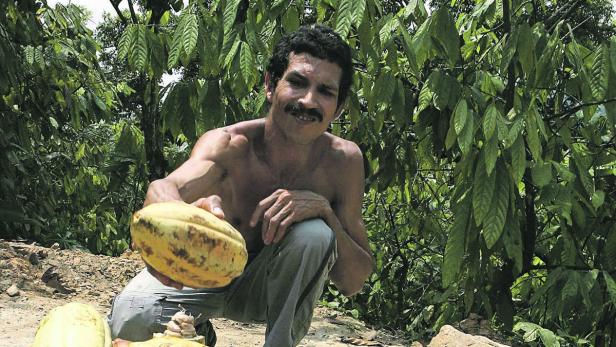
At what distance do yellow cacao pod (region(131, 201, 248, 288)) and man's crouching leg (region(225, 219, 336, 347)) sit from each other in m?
0.49

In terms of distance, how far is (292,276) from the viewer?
6.95ft

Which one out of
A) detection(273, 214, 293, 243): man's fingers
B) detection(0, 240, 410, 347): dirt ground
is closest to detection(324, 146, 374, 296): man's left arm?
detection(273, 214, 293, 243): man's fingers

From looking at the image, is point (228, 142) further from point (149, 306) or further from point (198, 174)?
point (149, 306)

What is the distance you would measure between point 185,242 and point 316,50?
907 mm

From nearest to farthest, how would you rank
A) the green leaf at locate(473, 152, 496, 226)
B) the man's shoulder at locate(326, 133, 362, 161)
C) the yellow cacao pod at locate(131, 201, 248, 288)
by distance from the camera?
1. the yellow cacao pod at locate(131, 201, 248, 288)
2. the man's shoulder at locate(326, 133, 362, 161)
3. the green leaf at locate(473, 152, 496, 226)

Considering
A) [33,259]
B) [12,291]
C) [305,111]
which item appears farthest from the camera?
[33,259]

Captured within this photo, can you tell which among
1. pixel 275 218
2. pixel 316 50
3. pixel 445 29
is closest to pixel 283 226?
pixel 275 218

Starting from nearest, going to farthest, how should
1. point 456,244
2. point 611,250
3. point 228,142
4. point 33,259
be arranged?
point 228,142 → point 456,244 → point 611,250 → point 33,259

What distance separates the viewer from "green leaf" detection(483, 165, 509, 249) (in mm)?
2639

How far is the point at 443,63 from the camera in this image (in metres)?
3.77

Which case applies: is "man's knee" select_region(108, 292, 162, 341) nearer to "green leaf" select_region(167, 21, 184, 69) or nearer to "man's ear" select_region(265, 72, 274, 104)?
"man's ear" select_region(265, 72, 274, 104)

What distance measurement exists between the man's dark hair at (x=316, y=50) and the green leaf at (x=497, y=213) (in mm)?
687

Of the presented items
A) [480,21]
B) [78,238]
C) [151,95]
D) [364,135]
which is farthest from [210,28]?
[78,238]

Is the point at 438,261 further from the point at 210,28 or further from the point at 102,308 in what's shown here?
the point at 210,28
